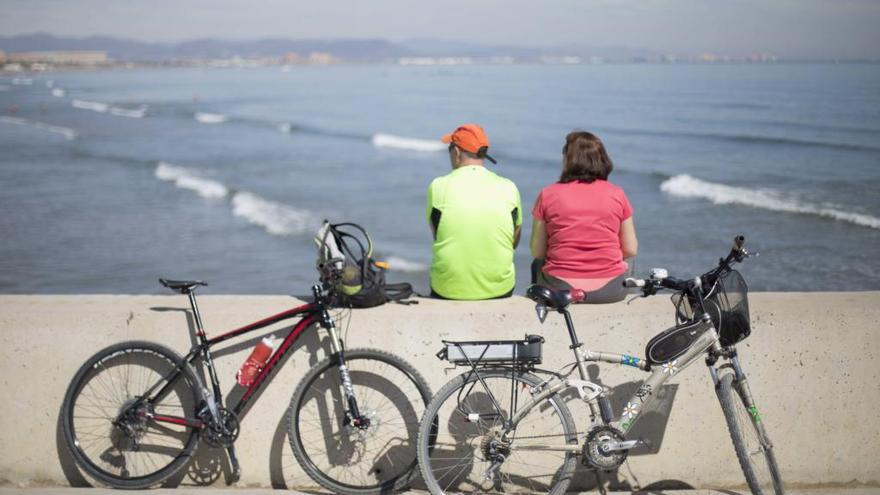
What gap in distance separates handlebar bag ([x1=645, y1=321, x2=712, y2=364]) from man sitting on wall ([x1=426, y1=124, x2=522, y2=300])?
127 cm

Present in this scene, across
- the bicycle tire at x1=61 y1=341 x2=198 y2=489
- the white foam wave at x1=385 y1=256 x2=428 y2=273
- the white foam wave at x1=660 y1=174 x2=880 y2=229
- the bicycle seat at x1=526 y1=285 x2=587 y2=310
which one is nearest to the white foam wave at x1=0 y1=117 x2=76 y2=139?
the white foam wave at x1=660 y1=174 x2=880 y2=229

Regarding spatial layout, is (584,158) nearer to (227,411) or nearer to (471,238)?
(471,238)

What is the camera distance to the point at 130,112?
57.2 m

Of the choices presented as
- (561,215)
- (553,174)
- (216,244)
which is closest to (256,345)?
(561,215)

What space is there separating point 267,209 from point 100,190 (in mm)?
5089

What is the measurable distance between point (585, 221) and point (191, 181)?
2308 cm

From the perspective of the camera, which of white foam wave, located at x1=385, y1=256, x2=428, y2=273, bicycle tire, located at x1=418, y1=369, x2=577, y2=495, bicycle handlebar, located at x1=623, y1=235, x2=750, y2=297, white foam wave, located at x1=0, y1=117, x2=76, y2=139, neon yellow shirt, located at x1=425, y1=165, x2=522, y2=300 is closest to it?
bicycle handlebar, located at x1=623, y1=235, x2=750, y2=297

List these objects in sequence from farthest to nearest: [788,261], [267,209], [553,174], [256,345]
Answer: [553,174] → [267,209] → [788,261] → [256,345]

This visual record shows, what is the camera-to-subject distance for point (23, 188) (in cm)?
2381

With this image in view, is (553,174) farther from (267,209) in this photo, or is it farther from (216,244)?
(216,244)

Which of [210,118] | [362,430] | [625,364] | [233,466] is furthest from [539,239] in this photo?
[210,118]

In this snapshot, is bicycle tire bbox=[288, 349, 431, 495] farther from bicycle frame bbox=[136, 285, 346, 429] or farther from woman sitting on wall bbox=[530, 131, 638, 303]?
woman sitting on wall bbox=[530, 131, 638, 303]

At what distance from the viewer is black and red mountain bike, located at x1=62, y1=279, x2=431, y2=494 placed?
179 inches

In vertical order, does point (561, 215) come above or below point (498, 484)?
above
